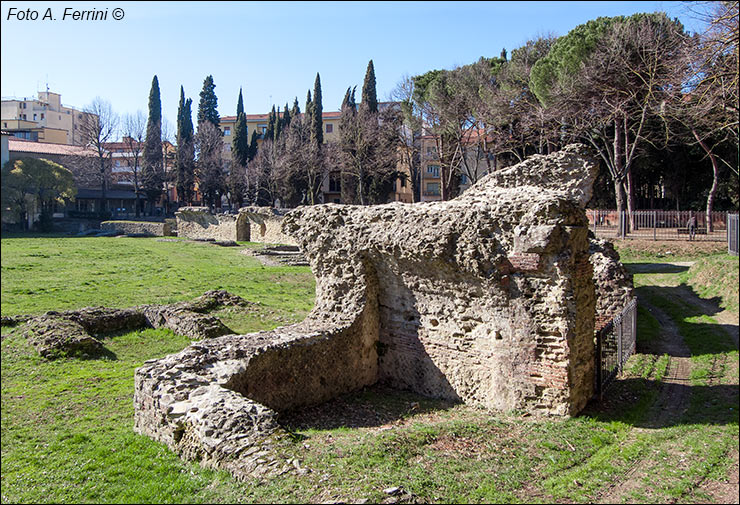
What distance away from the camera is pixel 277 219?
3997 cm

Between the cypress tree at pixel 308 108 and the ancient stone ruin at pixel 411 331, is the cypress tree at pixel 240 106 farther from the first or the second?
the ancient stone ruin at pixel 411 331

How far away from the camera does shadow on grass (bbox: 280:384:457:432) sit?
8453mm

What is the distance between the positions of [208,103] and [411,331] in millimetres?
57228

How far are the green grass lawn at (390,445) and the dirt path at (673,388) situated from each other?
80mm

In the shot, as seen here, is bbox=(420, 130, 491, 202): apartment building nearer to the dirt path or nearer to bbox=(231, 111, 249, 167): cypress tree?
the dirt path

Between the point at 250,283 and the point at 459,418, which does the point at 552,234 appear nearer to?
the point at 459,418

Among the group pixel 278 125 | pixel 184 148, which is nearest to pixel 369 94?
pixel 278 125

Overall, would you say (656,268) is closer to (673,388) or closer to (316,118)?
(673,388)

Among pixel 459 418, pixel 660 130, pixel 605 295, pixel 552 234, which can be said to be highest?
pixel 660 130

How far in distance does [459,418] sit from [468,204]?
328 cm

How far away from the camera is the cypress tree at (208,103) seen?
6058 centimetres

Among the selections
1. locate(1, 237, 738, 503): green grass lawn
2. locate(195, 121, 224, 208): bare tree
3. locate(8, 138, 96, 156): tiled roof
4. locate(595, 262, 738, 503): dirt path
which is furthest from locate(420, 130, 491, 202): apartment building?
locate(8, 138, 96, 156): tiled roof

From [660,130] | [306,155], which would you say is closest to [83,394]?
[660,130]

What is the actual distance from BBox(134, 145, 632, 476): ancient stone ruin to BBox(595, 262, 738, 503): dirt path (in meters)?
1.13
